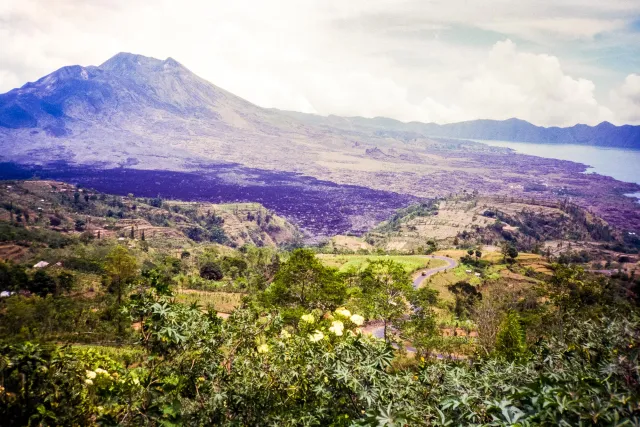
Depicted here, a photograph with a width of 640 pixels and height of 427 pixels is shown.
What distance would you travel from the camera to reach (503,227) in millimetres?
114875

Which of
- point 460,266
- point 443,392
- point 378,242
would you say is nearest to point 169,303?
point 443,392

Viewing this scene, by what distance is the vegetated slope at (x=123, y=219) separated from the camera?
75250 millimetres

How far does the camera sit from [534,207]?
5468 inches

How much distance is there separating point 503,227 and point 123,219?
354ft

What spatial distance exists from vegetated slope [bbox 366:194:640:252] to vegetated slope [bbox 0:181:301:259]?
129ft

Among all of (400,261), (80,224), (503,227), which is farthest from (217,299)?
(503,227)

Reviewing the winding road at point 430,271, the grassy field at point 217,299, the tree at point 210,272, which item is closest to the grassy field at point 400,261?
the winding road at point 430,271

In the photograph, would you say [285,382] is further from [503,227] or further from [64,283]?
[503,227]

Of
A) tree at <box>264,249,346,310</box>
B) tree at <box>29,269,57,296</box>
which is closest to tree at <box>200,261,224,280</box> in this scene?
tree at <box>29,269,57,296</box>

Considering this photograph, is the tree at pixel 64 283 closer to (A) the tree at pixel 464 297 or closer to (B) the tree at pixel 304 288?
(B) the tree at pixel 304 288

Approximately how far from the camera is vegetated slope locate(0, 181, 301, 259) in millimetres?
75250

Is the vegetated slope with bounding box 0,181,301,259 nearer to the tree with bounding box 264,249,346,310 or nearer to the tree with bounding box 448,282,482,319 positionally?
the tree with bounding box 264,249,346,310

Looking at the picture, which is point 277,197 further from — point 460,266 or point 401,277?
point 401,277

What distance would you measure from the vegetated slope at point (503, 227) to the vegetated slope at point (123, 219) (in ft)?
129
